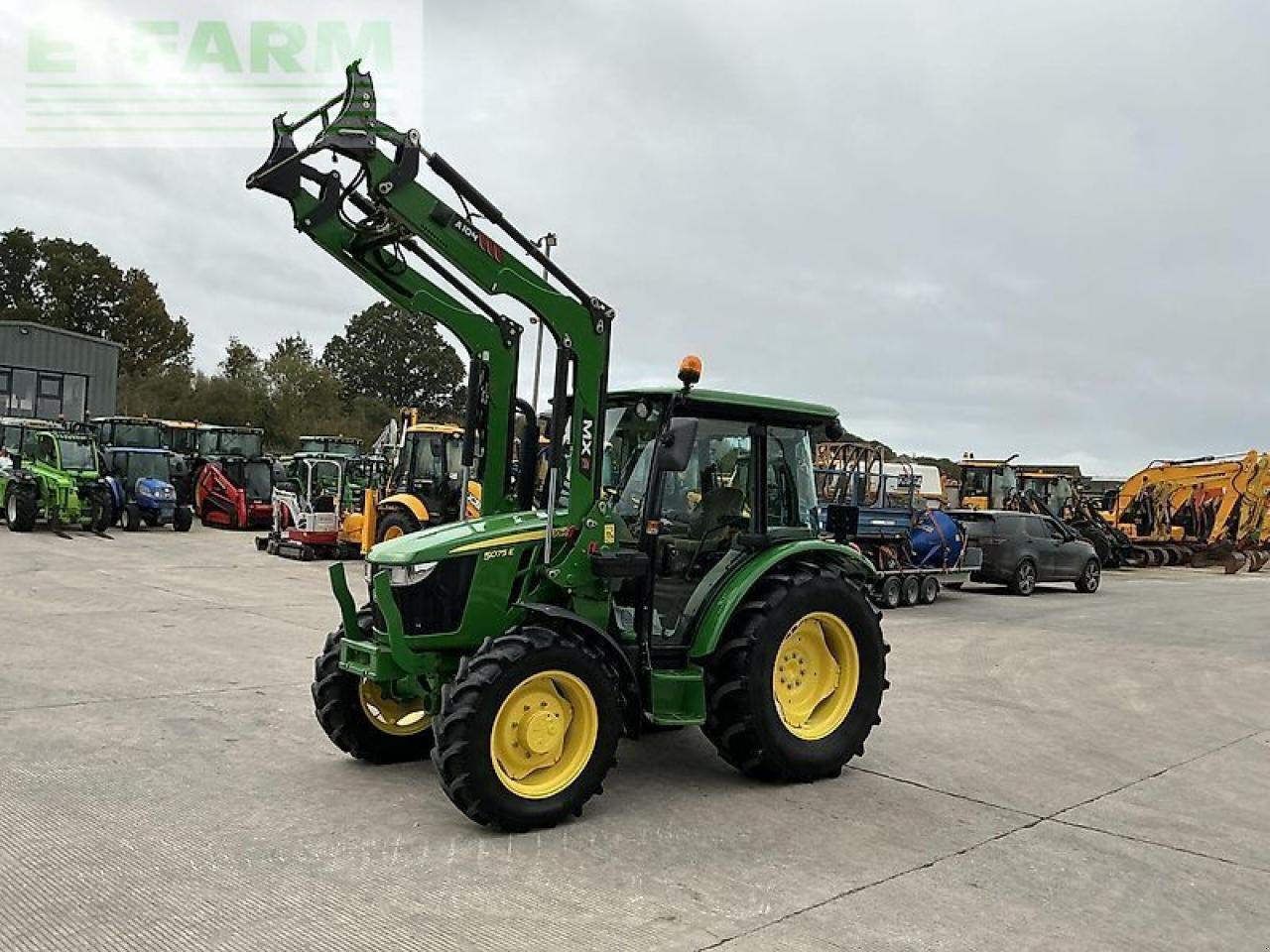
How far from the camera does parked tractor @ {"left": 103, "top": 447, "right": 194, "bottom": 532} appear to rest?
24.4 m

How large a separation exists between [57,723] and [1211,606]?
58.5ft

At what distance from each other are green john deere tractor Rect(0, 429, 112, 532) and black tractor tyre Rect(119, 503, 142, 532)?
2.28 feet

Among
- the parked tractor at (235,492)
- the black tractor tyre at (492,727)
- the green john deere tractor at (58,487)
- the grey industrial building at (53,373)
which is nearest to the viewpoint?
the black tractor tyre at (492,727)

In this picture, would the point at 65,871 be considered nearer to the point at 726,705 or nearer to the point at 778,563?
the point at 726,705

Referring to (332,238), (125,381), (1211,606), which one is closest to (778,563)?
(332,238)

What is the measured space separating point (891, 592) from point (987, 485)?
13.7m

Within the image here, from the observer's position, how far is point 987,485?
2945 cm

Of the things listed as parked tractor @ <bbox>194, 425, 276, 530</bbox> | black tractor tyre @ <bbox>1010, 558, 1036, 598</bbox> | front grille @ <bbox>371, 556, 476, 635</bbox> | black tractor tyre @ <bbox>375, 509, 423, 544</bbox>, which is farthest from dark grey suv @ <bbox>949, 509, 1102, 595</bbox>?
parked tractor @ <bbox>194, 425, 276, 530</bbox>

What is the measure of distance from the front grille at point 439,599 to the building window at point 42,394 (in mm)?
Result: 37922

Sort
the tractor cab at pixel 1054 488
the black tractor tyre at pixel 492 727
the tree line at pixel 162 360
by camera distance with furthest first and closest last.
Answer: the tree line at pixel 162 360 → the tractor cab at pixel 1054 488 → the black tractor tyre at pixel 492 727

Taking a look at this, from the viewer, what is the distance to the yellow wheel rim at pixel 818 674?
21.5 feet

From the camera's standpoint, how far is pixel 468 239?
221 inches

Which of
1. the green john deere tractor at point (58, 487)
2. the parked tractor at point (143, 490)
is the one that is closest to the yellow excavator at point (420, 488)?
the green john deere tractor at point (58, 487)

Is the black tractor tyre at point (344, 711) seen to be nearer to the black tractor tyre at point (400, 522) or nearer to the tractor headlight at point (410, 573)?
the tractor headlight at point (410, 573)
